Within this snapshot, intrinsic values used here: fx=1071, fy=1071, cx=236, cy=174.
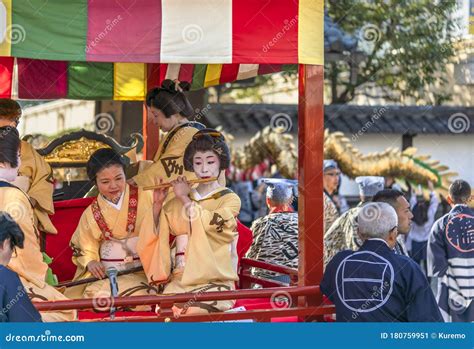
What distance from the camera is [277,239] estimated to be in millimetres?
7648

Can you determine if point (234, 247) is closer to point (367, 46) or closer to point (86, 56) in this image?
point (86, 56)

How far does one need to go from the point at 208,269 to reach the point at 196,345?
3.38ft

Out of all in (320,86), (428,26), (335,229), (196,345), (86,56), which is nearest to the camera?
(196,345)

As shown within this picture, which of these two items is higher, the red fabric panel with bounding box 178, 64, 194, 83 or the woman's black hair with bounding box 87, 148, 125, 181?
the red fabric panel with bounding box 178, 64, 194, 83

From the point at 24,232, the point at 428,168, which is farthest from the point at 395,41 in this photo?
the point at 24,232

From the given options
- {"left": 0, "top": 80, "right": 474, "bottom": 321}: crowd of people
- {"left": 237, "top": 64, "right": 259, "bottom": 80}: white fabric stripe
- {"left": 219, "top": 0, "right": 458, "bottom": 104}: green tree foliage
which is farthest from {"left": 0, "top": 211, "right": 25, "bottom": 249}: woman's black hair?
{"left": 219, "top": 0, "right": 458, "bottom": 104}: green tree foliage

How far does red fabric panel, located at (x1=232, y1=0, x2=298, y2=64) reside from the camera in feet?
19.0

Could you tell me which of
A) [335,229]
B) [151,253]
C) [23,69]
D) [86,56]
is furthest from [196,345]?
[23,69]

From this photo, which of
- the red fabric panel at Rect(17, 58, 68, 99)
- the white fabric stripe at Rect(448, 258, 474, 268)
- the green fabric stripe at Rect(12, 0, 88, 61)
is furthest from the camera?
the white fabric stripe at Rect(448, 258, 474, 268)

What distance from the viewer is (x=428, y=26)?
586 inches

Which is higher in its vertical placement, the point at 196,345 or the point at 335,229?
the point at 335,229

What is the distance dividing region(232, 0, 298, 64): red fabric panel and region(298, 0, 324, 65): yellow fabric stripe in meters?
0.03

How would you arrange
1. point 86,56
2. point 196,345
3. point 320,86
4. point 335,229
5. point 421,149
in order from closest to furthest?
point 196,345, point 86,56, point 320,86, point 335,229, point 421,149

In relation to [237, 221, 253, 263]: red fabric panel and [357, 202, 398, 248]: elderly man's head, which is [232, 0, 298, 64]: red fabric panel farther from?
[237, 221, 253, 263]: red fabric panel
